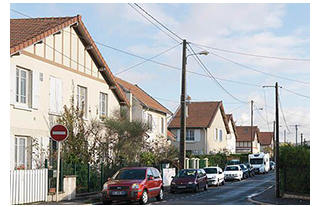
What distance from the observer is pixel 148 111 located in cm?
4419

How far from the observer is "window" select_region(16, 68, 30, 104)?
22.9m

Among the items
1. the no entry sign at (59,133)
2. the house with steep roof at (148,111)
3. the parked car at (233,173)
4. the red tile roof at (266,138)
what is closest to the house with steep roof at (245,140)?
the red tile roof at (266,138)

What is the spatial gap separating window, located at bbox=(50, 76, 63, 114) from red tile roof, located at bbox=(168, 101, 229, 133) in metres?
39.6

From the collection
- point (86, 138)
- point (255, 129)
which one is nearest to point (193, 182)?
point (86, 138)

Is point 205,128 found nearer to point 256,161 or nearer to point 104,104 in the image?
point 256,161

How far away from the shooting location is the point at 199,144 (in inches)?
2542

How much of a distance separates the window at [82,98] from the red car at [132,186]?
756cm

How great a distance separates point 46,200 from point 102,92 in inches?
482

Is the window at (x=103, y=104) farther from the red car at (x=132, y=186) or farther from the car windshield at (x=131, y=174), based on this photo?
the red car at (x=132, y=186)

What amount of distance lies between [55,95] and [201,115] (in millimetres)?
42740

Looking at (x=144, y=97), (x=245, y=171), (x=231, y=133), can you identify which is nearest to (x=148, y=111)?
(x=144, y=97)

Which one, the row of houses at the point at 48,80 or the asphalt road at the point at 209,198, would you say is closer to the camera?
the asphalt road at the point at 209,198

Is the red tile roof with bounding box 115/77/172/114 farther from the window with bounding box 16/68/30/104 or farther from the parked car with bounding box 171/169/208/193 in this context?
the window with bounding box 16/68/30/104

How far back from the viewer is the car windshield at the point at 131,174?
21.7m
